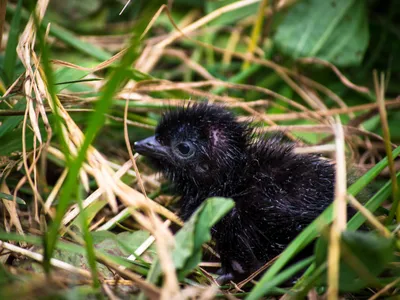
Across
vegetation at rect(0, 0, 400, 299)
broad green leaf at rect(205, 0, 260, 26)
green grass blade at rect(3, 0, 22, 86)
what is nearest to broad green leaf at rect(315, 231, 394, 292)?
vegetation at rect(0, 0, 400, 299)

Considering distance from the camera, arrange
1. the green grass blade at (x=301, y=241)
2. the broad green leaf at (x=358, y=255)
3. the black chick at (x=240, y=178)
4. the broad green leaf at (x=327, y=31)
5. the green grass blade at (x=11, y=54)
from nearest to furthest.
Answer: the broad green leaf at (x=358, y=255) < the green grass blade at (x=301, y=241) < the black chick at (x=240, y=178) < the green grass blade at (x=11, y=54) < the broad green leaf at (x=327, y=31)

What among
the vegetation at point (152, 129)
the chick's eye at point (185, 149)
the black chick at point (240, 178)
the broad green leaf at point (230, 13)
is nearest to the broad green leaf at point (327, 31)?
the vegetation at point (152, 129)

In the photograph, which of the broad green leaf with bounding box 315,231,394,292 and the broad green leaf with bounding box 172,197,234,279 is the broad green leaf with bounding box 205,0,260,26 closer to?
the broad green leaf with bounding box 172,197,234,279

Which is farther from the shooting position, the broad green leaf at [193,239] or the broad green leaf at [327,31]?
→ the broad green leaf at [327,31]

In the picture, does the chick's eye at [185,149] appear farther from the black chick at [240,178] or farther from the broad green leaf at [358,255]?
the broad green leaf at [358,255]

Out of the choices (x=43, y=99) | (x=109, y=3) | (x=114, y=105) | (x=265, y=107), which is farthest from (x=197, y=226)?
(x=109, y=3)

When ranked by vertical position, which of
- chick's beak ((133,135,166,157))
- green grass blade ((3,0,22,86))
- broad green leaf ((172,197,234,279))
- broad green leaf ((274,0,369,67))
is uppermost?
broad green leaf ((274,0,369,67))

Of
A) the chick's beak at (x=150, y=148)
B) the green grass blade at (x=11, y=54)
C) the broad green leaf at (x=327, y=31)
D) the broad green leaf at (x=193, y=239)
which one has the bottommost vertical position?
the broad green leaf at (x=193, y=239)

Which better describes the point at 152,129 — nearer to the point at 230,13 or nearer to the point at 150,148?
the point at 150,148
